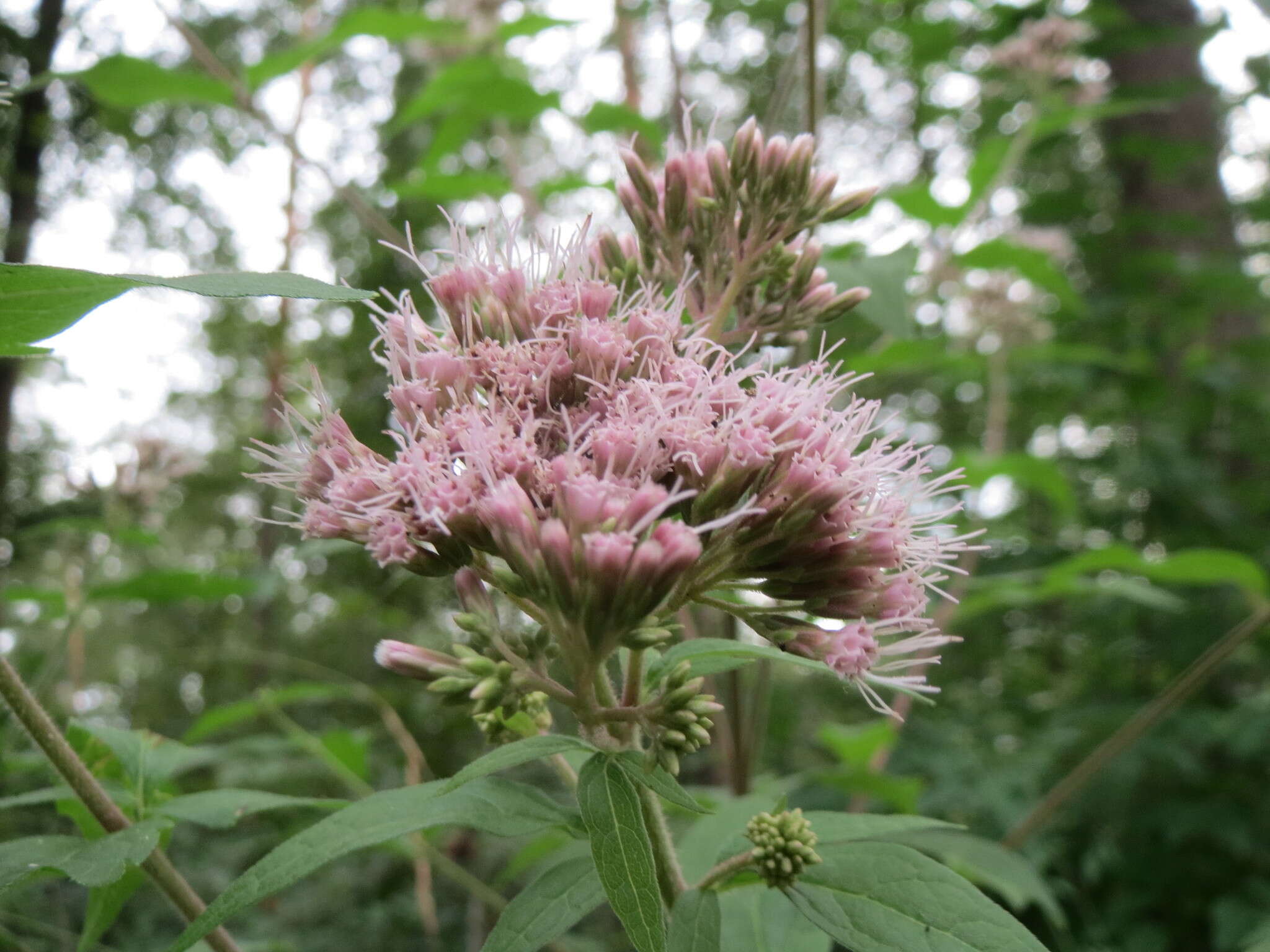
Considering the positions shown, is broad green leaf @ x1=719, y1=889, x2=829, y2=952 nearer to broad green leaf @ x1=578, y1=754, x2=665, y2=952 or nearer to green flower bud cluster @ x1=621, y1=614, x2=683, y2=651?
broad green leaf @ x1=578, y1=754, x2=665, y2=952

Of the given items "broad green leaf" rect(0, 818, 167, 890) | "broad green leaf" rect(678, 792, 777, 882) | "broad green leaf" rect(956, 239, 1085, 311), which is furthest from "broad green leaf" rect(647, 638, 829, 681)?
"broad green leaf" rect(956, 239, 1085, 311)

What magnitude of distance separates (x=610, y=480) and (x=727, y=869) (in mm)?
609

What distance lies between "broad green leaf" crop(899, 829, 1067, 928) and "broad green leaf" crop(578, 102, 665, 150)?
2.20 m

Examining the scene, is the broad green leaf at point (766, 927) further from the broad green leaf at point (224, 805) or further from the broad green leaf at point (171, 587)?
the broad green leaf at point (171, 587)

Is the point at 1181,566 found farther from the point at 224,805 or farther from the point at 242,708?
the point at 242,708

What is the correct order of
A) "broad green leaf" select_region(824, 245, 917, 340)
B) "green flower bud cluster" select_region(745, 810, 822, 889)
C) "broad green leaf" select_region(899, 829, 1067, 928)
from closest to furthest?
"green flower bud cluster" select_region(745, 810, 822, 889), "broad green leaf" select_region(824, 245, 917, 340), "broad green leaf" select_region(899, 829, 1067, 928)

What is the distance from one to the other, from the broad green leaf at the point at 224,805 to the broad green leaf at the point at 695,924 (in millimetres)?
548

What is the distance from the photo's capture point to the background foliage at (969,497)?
2785 mm

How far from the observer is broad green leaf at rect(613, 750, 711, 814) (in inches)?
43.5

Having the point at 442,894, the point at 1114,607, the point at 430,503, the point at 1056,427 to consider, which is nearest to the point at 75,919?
the point at 442,894

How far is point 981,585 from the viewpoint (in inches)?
118

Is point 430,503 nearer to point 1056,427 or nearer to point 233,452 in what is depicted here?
point 1056,427

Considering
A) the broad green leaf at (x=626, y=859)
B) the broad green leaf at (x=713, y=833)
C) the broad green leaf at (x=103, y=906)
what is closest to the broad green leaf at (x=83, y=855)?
the broad green leaf at (x=103, y=906)

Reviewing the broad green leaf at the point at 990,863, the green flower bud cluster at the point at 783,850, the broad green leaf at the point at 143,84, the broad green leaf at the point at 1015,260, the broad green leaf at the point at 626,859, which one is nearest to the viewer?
the broad green leaf at the point at 626,859
